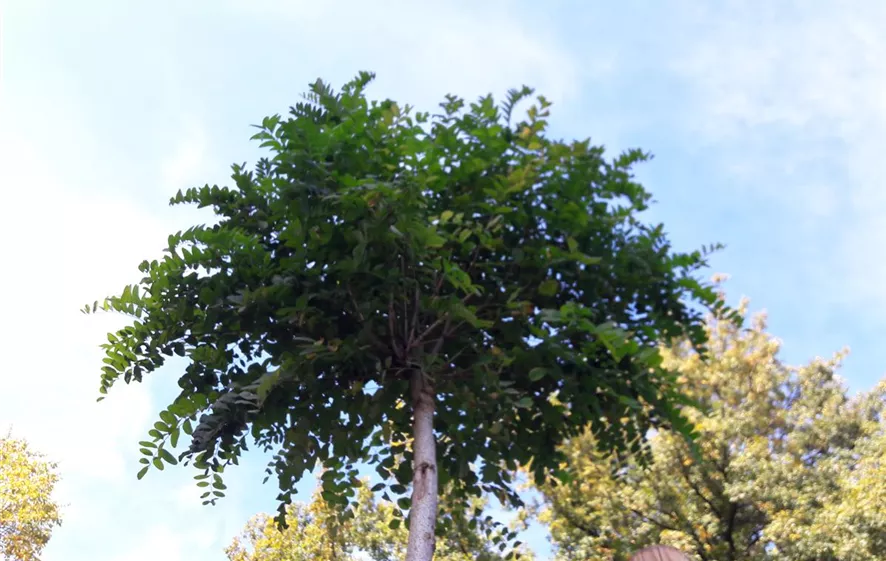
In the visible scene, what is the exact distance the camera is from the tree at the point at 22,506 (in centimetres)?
2614

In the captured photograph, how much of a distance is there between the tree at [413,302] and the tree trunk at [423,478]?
0.01 metres

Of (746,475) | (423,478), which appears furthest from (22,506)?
(423,478)

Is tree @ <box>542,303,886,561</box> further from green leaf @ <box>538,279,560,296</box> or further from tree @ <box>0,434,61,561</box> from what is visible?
tree @ <box>0,434,61,561</box>

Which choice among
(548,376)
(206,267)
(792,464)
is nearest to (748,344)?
(792,464)

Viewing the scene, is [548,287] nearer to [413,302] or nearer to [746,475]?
[413,302]

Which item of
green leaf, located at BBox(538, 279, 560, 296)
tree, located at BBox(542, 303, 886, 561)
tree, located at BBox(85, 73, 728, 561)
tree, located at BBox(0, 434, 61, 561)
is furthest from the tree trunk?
tree, located at BBox(0, 434, 61, 561)

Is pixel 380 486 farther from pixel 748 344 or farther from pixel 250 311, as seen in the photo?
pixel 748 344

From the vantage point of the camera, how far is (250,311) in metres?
5.54

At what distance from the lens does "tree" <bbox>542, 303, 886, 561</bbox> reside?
17.5 meters

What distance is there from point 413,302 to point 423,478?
Result: 45.2 inches

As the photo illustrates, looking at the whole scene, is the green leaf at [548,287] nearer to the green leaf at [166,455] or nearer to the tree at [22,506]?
the green leaf at [166,455]

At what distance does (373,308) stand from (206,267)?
50.1 inches

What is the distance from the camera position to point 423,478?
17.1 ft

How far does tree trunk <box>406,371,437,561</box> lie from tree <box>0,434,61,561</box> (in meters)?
25.3
